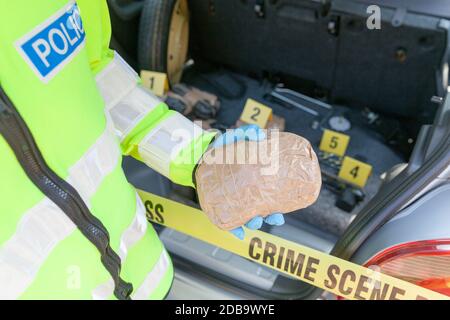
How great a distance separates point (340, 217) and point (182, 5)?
3.35ft

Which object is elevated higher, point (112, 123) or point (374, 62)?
point (112, 123)

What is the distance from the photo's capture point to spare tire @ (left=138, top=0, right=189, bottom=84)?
5.60 feet

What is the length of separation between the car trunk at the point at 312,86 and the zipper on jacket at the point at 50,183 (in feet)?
1.56

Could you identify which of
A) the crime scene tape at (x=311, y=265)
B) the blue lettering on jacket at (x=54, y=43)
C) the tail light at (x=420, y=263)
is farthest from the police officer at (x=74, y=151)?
the tail light at (x=420, y=263)

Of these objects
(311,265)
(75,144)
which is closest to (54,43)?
(75,144)

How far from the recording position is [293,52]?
175 centimetres

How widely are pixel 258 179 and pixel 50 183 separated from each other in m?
0.32

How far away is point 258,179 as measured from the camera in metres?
0.74

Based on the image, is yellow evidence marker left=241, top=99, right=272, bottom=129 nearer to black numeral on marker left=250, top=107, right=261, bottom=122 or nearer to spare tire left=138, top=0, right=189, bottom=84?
black numeral on marker left=250, top=107, right=261, bottom=122

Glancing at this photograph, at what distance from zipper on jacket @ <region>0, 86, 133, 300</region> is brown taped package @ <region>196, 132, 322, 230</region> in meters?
0.20

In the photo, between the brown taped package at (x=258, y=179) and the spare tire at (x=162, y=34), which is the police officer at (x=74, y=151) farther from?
the spare tire at (x=162, y=34)

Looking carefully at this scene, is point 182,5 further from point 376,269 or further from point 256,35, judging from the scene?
point 376,269

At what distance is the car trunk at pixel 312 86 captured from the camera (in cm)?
129
